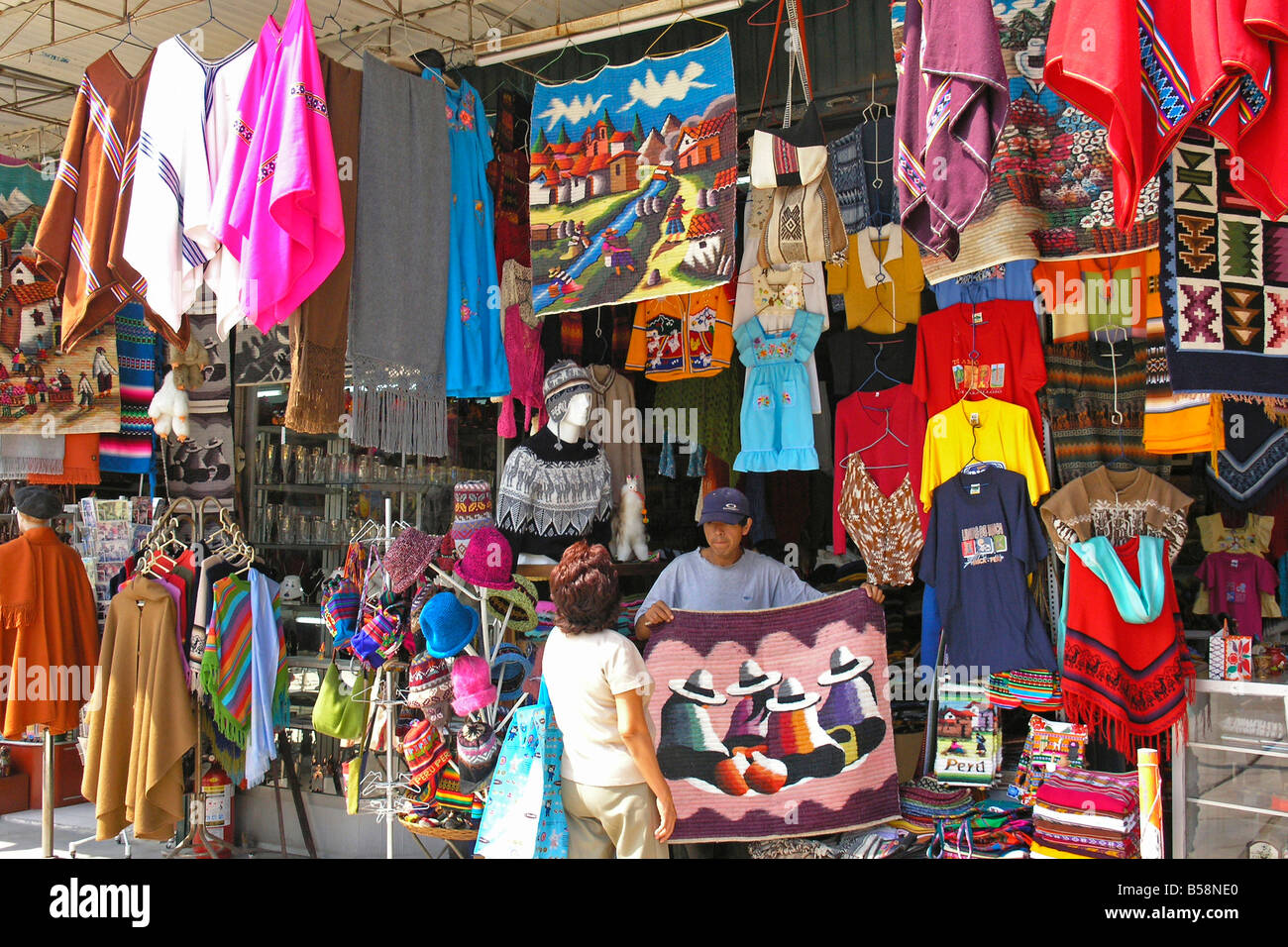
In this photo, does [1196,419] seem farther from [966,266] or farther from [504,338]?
[504,338]

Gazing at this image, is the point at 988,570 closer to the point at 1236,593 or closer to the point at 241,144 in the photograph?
the point at 1236,593

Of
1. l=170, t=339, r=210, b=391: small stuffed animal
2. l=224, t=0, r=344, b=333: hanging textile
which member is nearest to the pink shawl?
l=224, t=0, r=344, b=333: hanging textile

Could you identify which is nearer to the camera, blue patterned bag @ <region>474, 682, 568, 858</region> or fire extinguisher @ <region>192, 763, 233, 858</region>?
blue patterned bag @ <region>474, 682, 568, 858</region>

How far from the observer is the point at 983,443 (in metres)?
4.68

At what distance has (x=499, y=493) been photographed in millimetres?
5035

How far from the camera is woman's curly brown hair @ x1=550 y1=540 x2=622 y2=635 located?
339 cm

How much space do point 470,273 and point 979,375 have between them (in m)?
2.26

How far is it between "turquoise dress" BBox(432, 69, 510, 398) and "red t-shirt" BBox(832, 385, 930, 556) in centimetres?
177

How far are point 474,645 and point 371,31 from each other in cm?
362

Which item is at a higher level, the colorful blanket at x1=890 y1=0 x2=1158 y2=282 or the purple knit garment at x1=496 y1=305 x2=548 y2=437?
the colorful blanket at x1=890 y1=0 x2=1158 y2=282

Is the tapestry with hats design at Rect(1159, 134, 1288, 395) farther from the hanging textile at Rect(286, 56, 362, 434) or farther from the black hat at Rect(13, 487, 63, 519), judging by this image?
the black hat at Rect(13, 487, 63, 519)

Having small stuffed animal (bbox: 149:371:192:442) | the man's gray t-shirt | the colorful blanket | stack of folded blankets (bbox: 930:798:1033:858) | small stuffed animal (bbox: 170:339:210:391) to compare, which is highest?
the colorful blanket

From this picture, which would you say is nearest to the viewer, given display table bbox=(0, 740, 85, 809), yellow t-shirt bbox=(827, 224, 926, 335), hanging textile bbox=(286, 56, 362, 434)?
hanging textile bbox=(286, 56, 362, 434)
